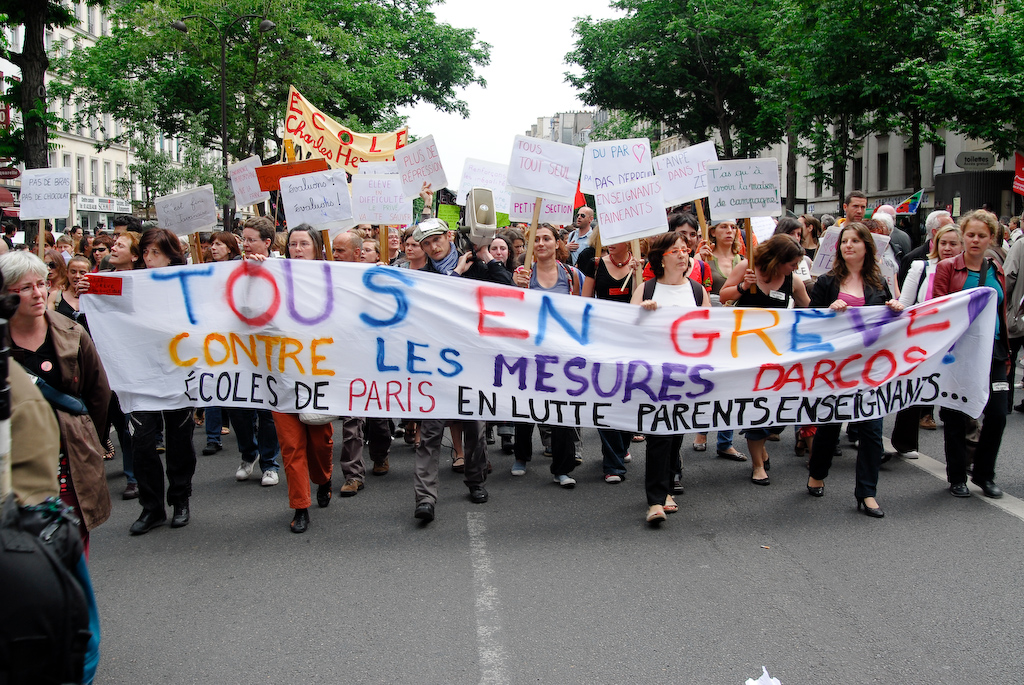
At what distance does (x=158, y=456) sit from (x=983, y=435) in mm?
5164

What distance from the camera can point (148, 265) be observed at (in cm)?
604

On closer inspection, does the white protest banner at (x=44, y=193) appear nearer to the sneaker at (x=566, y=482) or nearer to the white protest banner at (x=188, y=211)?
the white protest banner at (x=188, y=211)

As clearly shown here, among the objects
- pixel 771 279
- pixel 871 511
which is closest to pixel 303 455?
pixel 771 279

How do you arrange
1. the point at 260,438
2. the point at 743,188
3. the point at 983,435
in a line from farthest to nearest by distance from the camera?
the point at 743,188
the point at 260,438
the point at 983,435

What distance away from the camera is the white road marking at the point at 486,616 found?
365cm

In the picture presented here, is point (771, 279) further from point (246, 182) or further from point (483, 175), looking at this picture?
point (483, 175)

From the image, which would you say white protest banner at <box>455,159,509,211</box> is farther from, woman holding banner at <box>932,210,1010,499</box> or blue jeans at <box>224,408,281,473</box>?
woman holding banner at <box>932,210,1010,499</box>

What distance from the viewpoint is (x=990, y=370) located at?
5.84 metres

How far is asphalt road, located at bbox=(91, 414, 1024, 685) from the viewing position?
3.70m

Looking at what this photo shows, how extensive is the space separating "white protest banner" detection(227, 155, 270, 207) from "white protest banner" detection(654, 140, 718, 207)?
3850 millimetres

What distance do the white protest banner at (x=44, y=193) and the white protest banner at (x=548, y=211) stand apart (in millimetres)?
4070

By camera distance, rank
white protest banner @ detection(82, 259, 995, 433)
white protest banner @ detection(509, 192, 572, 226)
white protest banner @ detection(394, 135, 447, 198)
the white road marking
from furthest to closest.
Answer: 1. white protest banner @ detection(394, 135, 447, 198)
2. white protest banner @ detection(509, 192, 572, 226)
3. white protest banner @ detection(82, 259, 995, 433)
4. the white road marking

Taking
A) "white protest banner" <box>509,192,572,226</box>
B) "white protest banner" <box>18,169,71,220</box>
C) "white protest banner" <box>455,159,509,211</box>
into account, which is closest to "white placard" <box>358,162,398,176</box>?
"white protest banner" <box>455,159,509,211</box>

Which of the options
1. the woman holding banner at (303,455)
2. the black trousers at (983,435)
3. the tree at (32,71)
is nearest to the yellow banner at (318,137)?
the tree at (32,71)
